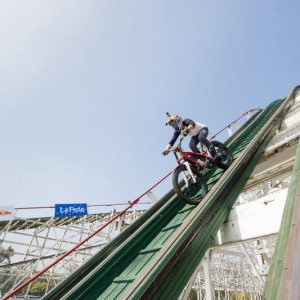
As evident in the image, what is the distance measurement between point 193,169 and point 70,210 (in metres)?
10.2

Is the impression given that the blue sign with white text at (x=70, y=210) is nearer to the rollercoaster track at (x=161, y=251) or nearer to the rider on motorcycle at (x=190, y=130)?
the rider on motorcycle at (x=190, y=130)

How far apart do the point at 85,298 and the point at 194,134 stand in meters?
4.00

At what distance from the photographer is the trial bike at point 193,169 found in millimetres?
5098

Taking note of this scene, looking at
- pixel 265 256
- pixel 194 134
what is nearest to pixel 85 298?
pixel 194 134

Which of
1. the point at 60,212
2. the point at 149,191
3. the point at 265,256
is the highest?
the point at 60,212

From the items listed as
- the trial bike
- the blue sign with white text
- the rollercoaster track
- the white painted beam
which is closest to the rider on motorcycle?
the trial bike

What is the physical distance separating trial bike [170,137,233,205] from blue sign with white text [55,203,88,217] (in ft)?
32.2

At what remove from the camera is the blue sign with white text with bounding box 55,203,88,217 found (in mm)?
13750

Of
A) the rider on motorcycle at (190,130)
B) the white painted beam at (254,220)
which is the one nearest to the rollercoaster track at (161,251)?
the white painted beam at (254,220)

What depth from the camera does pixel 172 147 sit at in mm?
5758

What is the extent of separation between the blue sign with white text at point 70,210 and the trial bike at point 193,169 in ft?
32.2

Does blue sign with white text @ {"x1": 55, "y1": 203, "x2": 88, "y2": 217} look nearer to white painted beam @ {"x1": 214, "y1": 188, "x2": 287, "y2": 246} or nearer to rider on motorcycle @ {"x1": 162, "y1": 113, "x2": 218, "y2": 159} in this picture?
rider on motorcycle @ {"x1": 162, "y1": 113, "x2": 218, "y2": 159}

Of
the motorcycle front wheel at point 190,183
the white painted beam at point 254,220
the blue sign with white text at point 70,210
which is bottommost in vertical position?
the white painted beam at point 254,220

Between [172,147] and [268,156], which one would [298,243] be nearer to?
[172,147]
